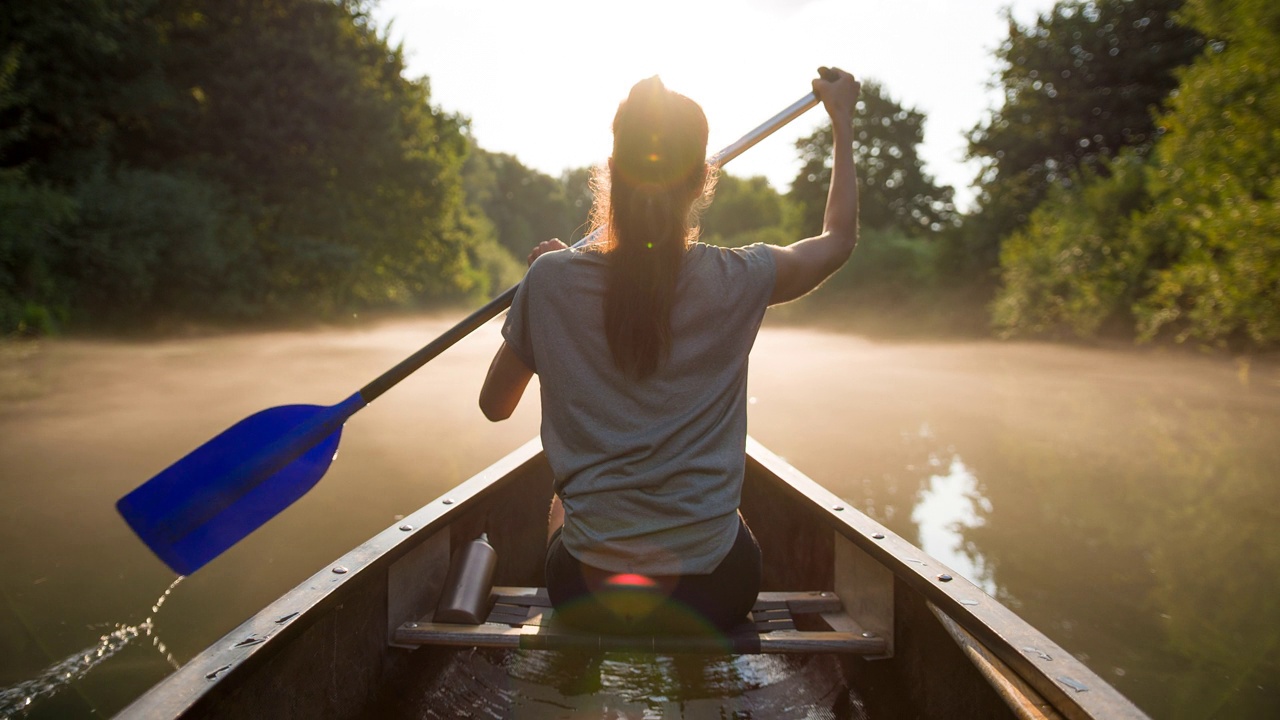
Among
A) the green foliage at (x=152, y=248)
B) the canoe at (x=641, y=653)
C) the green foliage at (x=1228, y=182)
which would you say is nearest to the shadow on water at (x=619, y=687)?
the canoe at (x=641, y=653)

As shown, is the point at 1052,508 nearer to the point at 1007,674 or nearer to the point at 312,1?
the point at 1007,674

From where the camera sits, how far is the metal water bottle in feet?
6.90

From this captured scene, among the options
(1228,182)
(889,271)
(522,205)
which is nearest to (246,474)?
(1228,182)

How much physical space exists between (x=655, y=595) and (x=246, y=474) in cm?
139

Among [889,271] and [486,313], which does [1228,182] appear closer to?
[486,313]

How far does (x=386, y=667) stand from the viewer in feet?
6.64

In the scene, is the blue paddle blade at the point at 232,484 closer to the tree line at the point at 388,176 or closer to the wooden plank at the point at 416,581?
the wooden plank at the point at 416,581

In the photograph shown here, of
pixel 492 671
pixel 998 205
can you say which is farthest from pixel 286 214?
pixel 492 671

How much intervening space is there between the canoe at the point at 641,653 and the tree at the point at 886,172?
25.3 metres

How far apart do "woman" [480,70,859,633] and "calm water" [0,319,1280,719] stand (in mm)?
2132

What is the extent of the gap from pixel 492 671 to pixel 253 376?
1095 cm

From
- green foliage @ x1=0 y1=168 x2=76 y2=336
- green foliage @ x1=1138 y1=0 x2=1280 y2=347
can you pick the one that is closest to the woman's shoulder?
green foliage @ x1=1138 y1=0 x2=1280 y2=347

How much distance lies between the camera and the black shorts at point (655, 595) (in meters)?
1.58

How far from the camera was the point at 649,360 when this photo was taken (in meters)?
1.47
